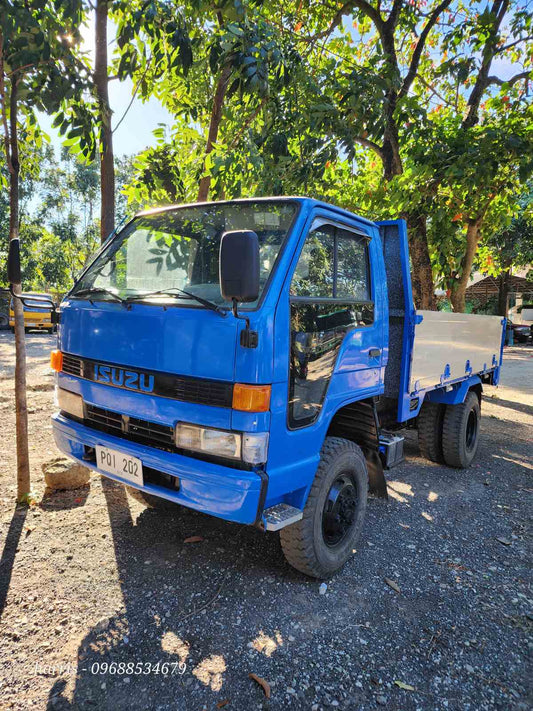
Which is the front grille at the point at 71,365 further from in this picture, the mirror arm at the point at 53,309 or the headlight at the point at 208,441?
the headlight at the point at 208,441

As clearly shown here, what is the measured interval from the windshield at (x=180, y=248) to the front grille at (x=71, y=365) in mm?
417

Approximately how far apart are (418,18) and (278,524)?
8835mm

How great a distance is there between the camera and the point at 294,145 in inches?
227

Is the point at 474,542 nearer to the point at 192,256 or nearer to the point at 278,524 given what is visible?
the point at 278,524

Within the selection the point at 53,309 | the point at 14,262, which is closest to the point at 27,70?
the point at 14,262

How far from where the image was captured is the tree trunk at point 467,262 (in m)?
8.45

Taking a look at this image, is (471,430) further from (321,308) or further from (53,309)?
(53,309)

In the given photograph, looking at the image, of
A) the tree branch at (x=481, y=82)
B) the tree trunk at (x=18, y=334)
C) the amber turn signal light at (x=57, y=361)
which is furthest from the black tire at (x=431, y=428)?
the tree branch at (x=481, y=82)

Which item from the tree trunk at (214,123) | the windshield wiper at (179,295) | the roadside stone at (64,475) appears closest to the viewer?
the windshield wiper at (179,295)

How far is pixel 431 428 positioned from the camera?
473 cm

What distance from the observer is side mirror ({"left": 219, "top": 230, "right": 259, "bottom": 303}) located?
1.93m

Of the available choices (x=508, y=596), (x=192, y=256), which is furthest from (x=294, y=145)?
(x=508, y=596)

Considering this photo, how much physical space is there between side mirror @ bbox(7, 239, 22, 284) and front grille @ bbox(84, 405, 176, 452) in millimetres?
1078

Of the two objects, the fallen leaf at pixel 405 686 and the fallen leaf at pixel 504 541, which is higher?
the fallen leaf at pixel 405 686
